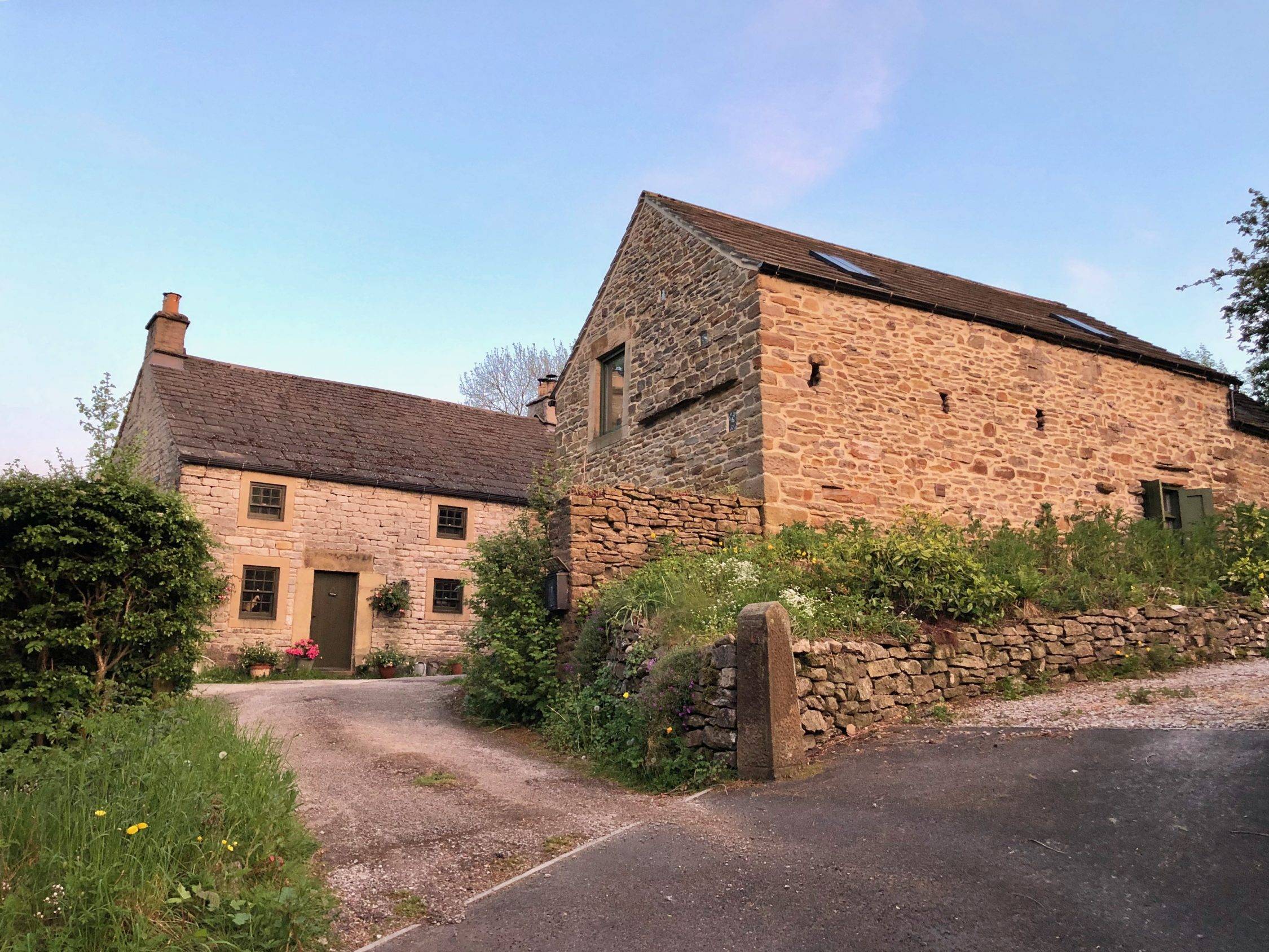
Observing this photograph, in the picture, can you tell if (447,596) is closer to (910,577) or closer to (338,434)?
(338,434)

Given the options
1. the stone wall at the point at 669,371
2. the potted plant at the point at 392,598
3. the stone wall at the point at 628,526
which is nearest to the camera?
the stone wall at the point at 628,526

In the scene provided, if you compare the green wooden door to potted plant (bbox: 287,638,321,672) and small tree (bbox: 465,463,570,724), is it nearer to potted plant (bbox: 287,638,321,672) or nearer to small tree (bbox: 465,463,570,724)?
potted plant (bbox: 287,638,321,672)

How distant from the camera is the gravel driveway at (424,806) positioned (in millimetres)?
4633

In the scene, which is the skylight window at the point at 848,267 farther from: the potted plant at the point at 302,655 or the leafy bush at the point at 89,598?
the potted plant at the point at 302,655

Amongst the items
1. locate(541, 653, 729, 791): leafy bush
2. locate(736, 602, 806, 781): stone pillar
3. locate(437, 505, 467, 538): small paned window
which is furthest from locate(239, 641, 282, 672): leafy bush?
locate(736, 602, 806, 781): stone pillar

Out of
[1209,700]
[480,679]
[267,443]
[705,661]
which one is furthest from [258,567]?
[1209,700]

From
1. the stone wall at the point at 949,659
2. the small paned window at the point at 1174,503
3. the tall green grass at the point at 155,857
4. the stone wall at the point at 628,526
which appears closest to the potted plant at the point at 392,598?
the stone wall at the point at 628,526

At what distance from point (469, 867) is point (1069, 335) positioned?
42.9 ft

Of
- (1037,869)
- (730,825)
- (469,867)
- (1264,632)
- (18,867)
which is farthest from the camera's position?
(1264,632)

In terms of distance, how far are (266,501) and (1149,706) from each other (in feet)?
51.6

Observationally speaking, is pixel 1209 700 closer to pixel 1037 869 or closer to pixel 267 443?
pixel 1037 869

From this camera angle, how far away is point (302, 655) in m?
17.1

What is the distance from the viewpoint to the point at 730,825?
5.45 meters

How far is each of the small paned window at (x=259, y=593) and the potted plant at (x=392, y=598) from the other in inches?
75.8
